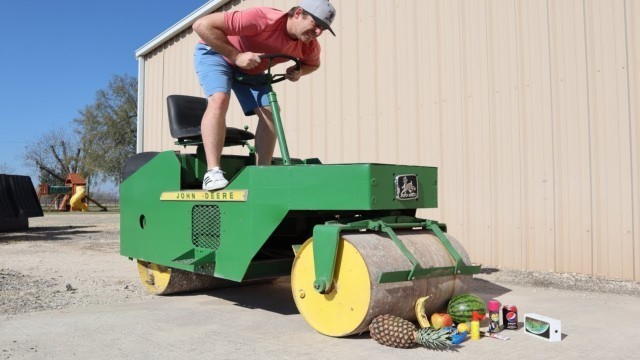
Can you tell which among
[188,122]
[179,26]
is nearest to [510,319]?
[188,122]

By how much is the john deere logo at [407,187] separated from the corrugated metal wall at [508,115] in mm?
2803

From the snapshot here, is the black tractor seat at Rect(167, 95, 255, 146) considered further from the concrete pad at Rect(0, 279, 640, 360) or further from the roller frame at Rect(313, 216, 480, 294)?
the roller frame at Rect(313, 216, 480, 294)

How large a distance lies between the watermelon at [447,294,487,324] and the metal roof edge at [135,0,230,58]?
7953 mm

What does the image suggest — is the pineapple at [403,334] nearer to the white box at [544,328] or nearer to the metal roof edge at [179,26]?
the white box at [544,328]

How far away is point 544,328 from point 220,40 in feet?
8.64

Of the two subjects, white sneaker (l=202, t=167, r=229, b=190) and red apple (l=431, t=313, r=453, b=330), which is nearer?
red apple (l=431, t=313, r=453, b=330)

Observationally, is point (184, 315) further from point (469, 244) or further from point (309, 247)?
point (469, 244)

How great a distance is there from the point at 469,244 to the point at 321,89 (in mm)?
3130

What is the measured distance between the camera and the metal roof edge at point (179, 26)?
999 centimetres

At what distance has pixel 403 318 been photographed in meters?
2.98

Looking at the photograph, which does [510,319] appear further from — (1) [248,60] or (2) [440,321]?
(1) [248,60]

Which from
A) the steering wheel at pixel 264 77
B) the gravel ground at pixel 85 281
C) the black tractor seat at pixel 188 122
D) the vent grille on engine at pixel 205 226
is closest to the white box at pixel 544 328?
the gravel ground at pixel 85 281

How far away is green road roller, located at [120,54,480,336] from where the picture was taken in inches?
114

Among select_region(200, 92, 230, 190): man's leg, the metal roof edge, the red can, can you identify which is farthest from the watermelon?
the metal roof edge
